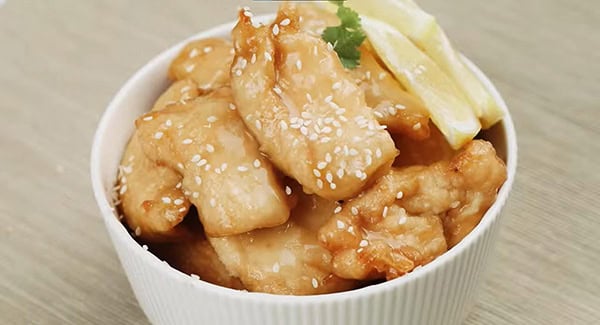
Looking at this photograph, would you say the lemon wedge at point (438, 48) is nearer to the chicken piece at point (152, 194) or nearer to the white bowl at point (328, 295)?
the white bowl at point (328, 295)

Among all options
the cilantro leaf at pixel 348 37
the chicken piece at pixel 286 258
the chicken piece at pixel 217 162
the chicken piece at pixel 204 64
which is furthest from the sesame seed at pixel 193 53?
the chicken piece at pixel 286 258

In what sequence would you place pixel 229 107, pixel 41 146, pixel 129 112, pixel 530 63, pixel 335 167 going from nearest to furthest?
1. pixel 335 167
2. pixel 229 107
3. pixel 129 112
4. pixel 41 146
5. pixel 530 63

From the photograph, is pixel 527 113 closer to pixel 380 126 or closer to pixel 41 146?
pixel 380 126

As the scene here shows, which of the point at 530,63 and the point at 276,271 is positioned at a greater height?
the point at 276,271

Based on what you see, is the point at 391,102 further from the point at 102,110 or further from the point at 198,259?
the point at 102,110

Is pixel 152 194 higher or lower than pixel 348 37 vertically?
lower

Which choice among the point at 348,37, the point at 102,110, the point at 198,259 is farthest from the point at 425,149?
the point at 102,110

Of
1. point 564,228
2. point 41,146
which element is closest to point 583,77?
point 564,228
